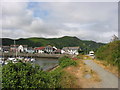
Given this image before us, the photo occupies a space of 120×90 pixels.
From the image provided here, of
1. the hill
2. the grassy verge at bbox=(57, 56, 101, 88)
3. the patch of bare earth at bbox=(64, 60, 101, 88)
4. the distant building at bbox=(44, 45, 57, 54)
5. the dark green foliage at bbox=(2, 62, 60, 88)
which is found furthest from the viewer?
the hill

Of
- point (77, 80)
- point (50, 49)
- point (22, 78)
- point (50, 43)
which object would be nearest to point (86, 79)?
point (77, 80)

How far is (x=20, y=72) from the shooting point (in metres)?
4.09

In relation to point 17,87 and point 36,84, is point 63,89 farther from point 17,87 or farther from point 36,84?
point 17,87

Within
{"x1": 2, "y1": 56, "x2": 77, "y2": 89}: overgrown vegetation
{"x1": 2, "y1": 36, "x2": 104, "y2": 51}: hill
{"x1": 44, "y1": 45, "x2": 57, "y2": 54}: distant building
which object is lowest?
{"x1": 44, "y1": 45, "x2": 57, "y2": 54}: distant building

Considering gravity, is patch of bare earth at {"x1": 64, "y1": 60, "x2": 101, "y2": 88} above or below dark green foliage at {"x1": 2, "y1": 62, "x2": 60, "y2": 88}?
below

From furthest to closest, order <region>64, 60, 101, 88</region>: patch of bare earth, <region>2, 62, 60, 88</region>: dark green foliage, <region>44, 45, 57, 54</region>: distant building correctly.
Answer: <region>44, 45, 57, 54</region>: distant building → <region>64, 60, 101, 88</region>: patch of bare earth → <region>2, 62, 60, 88</region>: dark green foliage

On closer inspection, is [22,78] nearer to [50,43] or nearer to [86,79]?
[86,79]

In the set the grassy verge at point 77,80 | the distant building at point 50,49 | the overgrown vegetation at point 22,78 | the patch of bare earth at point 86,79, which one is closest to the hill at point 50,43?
the distant building at point 50,49

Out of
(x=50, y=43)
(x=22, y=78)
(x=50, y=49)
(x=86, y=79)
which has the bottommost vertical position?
(x=50, y=49)

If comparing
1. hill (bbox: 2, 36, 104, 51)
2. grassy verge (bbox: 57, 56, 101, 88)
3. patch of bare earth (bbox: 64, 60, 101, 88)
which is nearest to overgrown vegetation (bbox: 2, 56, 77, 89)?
grassy verge (bbox: 57, 56, 101, 88)

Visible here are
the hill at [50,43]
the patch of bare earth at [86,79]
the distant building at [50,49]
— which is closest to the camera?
the patch of bare earth at [86,79]

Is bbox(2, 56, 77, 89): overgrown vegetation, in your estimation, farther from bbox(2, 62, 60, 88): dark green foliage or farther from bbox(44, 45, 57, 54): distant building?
bbox(44, 45, 57, 54): distant building

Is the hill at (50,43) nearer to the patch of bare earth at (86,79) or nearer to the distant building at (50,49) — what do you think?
the distant building at (50,49)

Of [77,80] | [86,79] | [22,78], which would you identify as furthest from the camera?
[86,79]
